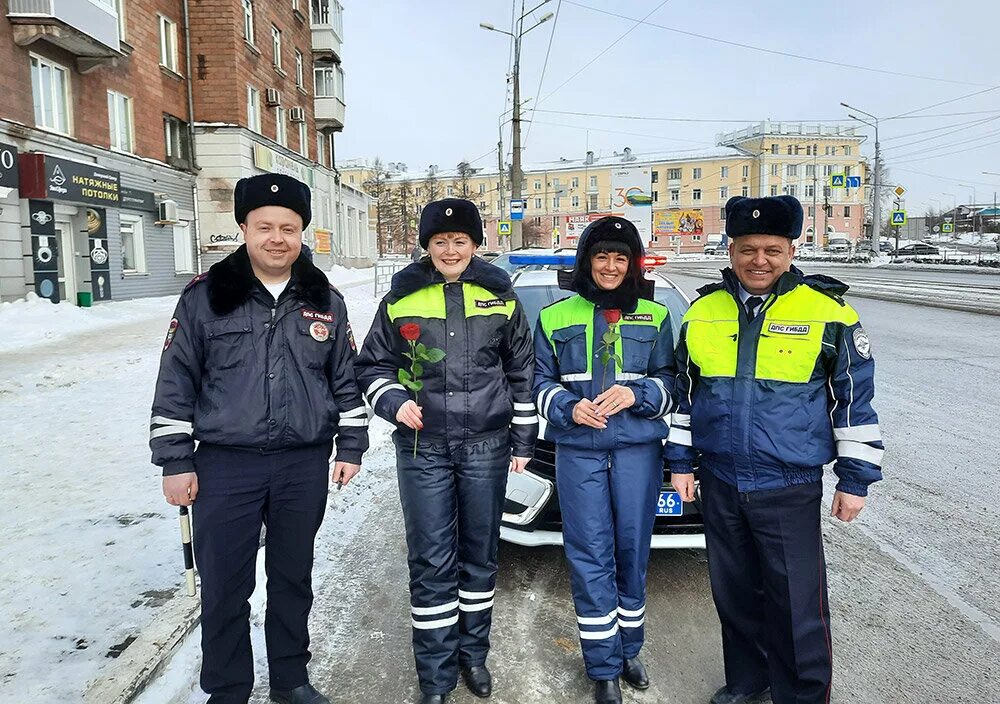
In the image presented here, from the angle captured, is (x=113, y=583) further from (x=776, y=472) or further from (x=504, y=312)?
(x=776, y=472)

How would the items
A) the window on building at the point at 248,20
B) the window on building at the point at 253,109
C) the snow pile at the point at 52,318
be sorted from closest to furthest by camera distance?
1. the snow pile at the point at 52,318
2. the window on building at the point at 248,20
3. the window on building at the point at 253,109

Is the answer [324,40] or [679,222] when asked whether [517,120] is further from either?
[679,222]

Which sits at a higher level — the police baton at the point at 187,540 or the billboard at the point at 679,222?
the billboard at the point at 679,222

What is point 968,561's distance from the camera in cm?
391

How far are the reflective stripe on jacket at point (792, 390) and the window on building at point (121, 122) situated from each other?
19.9m

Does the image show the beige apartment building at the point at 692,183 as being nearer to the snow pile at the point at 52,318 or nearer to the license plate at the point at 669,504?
the snow pile at the point at 52,318

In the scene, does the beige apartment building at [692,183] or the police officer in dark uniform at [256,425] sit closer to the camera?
the police officer in dark uniform at [256,425]

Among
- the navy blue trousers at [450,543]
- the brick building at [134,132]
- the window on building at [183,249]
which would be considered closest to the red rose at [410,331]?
the navy blue trousers at [450,543]

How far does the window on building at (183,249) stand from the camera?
71.4 ft

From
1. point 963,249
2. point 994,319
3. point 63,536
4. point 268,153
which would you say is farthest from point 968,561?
point 963,249

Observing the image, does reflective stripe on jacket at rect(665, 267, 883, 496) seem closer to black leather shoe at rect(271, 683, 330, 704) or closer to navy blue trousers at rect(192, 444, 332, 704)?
navy blue trousers at rect(192, 444, 332, 704)

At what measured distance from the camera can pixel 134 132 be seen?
63.1ft

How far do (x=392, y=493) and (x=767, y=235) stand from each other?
349cm

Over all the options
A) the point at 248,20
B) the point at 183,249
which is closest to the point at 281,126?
the point at 248,20
